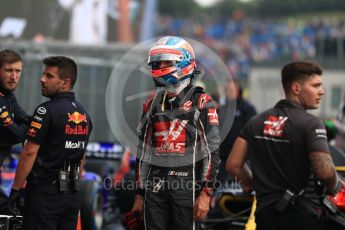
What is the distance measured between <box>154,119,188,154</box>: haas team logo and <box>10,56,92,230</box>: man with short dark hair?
0.70 m

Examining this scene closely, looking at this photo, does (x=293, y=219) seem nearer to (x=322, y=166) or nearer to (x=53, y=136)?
(x=322, y=166)

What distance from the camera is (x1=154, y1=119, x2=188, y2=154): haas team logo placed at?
546cm

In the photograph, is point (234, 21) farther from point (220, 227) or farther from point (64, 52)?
point (220, 227)

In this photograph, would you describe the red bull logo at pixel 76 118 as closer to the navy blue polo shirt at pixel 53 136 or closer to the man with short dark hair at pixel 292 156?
the navy blue polo shirt at pixel 53 136

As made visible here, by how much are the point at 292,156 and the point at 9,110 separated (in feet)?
8.79

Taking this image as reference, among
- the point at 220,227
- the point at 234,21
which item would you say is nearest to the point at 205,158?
the point at 220,227

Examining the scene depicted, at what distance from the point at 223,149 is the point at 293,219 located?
15.2 feet

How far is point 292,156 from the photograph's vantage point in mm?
4844

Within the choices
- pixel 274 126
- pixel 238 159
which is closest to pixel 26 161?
pixel 238 159

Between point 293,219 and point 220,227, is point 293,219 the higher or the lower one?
the higher one

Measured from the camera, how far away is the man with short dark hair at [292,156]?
189 inches

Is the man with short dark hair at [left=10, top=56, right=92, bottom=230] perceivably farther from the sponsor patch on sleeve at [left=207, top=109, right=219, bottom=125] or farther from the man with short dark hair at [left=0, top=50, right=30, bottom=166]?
the sponsor patch on sleeve at [left=207, top=109, right=219, bottom=125]

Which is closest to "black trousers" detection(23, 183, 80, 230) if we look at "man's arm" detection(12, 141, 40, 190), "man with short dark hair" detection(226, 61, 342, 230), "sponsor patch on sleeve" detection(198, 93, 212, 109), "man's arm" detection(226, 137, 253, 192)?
"man's arm" detection(12, 141, 40, 190)

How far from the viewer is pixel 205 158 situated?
5434 mm
